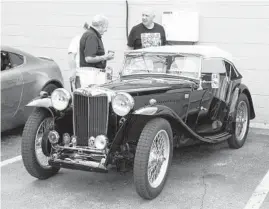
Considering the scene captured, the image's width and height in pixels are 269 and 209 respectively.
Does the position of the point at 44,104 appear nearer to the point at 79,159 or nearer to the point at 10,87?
the point at 79,159

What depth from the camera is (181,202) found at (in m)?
4.54

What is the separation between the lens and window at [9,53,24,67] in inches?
276

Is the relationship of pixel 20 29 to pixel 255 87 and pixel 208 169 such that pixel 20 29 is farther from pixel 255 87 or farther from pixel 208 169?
pixel 208 169

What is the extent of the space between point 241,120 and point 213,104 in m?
0.78

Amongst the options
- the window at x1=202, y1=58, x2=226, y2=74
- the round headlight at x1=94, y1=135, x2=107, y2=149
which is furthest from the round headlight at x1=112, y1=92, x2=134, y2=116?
the window at x1=202, y1=58, x2=226, y2=74

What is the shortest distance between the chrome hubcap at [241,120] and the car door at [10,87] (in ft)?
10.1

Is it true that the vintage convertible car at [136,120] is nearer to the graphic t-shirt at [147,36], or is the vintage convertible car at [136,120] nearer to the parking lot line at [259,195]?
the parking lot line at [259,195]

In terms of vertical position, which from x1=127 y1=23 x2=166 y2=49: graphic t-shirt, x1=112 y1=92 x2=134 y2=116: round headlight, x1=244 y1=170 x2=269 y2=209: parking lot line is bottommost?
x1=244 y1=170 x2=269 y2=209: parking lot line

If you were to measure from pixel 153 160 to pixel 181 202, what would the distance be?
0.48 m

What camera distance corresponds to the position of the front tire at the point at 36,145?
4898 mm

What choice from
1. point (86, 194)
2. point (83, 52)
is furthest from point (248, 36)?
point (86, 194)

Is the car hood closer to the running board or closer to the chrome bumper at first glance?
the chrome bumper

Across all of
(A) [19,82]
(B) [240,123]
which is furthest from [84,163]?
(B) [240,123]

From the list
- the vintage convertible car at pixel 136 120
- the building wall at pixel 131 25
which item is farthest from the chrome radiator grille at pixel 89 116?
the building wall at pixel 131 25
